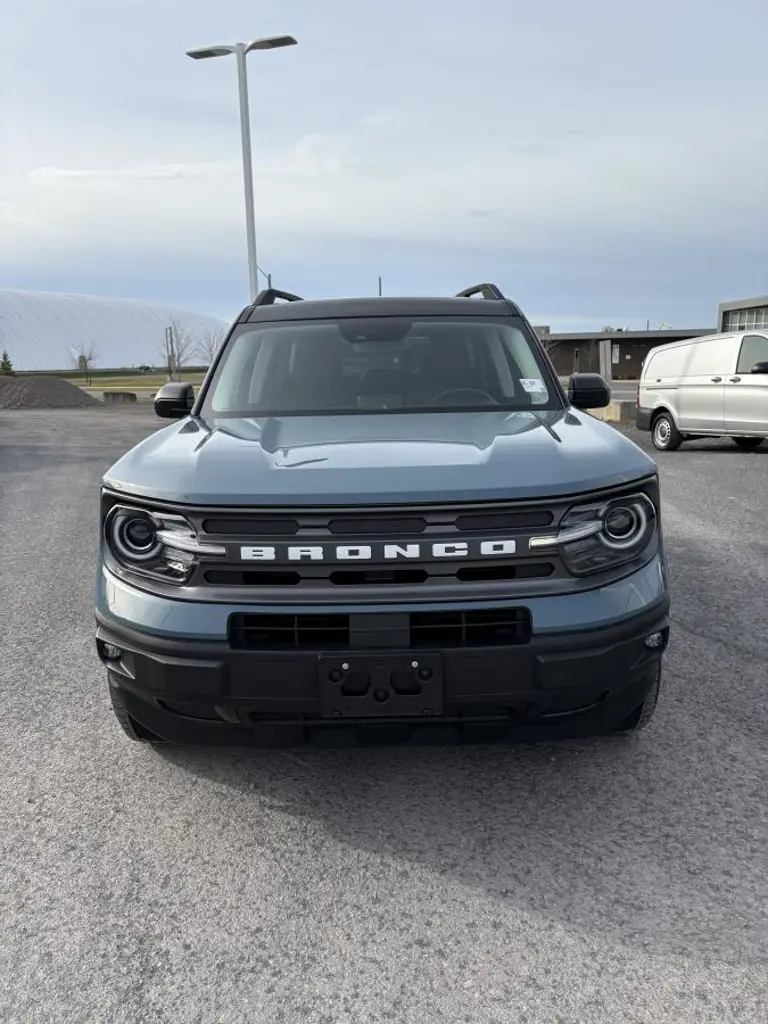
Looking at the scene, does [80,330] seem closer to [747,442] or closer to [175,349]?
[175,349]

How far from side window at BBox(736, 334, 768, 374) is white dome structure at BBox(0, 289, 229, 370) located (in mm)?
98720

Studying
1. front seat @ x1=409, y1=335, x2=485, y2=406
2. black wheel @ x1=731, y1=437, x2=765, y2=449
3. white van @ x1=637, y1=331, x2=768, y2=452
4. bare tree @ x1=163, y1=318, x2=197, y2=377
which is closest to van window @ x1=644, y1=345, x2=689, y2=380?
white van @ x1=637, y1=331, x2=768, y2=452

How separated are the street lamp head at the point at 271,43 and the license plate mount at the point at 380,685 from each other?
61.4ft

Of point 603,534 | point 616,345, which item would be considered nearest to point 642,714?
point 603,534

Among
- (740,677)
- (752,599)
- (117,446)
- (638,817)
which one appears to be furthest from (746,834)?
(117,446)

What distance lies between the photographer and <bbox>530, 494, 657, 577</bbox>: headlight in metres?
2.63

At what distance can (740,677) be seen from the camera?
4.04 m

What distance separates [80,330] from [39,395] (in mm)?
96225

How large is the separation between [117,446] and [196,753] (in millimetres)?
13907

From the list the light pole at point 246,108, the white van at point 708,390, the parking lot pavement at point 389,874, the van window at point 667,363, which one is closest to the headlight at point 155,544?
the parking lot pavement at point 389,874

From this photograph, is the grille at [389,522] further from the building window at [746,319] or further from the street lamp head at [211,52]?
the building window at [746,319]

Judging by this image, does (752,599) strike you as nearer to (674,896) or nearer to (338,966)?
(674,896)

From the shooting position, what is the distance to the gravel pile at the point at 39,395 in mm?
35906

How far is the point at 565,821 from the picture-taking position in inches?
114
